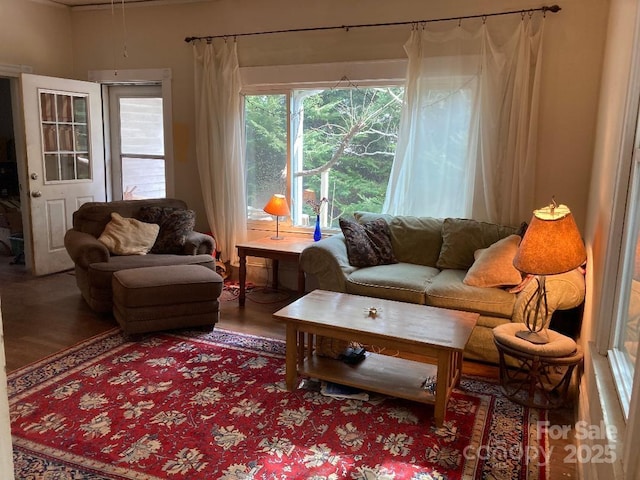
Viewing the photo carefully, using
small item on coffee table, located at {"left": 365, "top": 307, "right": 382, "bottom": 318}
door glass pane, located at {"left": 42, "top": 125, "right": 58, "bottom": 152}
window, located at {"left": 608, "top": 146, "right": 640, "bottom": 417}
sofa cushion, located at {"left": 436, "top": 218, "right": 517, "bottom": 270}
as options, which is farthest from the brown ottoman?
window, located at {"left": 608, "top": 146, "right": 640, "bottom": 417}

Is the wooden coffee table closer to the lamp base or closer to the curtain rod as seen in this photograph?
the lamp base

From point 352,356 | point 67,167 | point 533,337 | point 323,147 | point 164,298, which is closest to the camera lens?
point 533,337

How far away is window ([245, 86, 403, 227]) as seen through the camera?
4.53 m

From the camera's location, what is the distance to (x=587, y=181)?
12.4ft

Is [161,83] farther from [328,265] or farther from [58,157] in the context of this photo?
[328,265]

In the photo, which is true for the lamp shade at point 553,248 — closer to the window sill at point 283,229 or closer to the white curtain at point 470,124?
the white curtain at point 470,124

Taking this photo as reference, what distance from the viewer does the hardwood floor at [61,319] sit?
3258 millimetres

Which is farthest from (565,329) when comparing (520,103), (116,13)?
(116,13)

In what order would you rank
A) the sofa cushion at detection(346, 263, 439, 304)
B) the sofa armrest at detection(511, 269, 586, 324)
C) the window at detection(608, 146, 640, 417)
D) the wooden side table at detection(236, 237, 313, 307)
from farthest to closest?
the wooden side table at detection(236, 237, 313, 307) < the sofa cushion at detection(346, 263, 439, 304) < the sofa armrest at detection(511, 269, 586, 324) < the window at detection(608, 146, 640, 417)

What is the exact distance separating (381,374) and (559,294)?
1.21m

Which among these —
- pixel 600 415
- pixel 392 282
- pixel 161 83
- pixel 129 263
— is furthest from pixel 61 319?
pixel 600 415

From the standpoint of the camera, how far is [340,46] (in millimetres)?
4484

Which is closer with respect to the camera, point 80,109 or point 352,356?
point 352,356

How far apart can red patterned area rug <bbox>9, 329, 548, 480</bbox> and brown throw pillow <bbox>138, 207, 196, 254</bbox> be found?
1.48 metres
